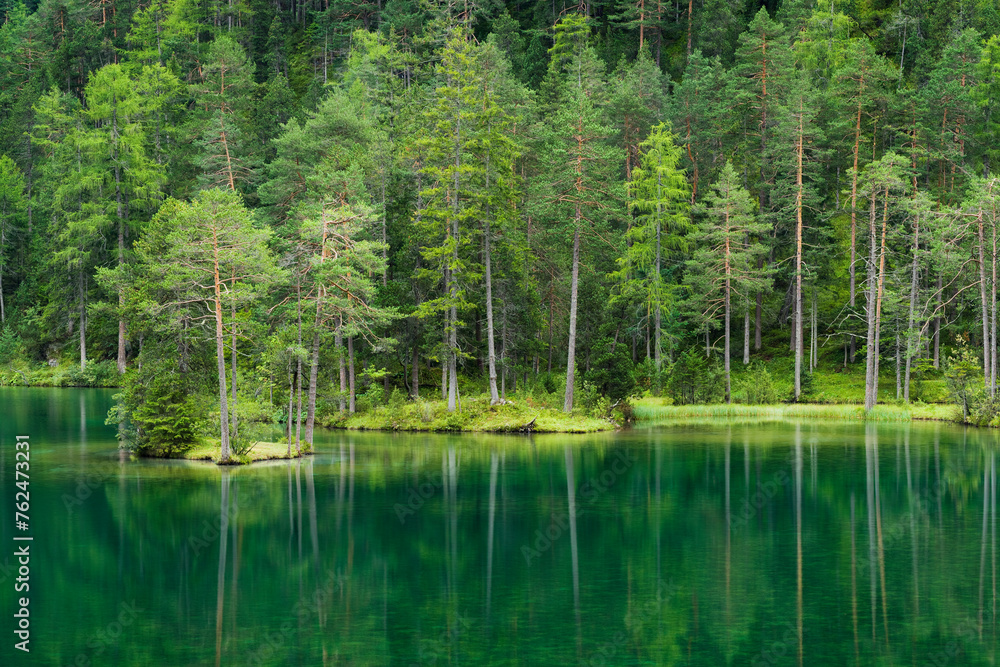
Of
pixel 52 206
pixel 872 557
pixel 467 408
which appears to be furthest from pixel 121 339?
pixel 872 557

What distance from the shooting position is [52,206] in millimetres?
75000

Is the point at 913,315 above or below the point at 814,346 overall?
above

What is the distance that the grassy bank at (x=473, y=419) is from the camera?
45969mm

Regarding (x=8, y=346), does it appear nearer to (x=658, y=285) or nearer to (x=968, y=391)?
(x=658, y=285)

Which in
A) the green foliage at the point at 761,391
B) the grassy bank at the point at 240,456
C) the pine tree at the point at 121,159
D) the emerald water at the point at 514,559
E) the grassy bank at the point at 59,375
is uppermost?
the pine tree at the point at 121,159

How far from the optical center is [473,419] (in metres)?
46.8

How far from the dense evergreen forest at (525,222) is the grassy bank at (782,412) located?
4.91ft

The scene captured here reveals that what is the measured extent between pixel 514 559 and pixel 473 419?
26.2 metres

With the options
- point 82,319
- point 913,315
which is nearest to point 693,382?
point 913,315

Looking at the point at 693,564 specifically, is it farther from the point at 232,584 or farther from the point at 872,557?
the point at 232,584

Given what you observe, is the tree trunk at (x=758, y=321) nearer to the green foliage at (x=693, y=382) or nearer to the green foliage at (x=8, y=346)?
the green foliage at (x=693, y=382)

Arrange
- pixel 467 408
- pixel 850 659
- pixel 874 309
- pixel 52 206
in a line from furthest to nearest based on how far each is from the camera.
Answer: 1. pixel 52 206
2. pixel 874 309
3. pixel 467 408
4. pixel 850 659

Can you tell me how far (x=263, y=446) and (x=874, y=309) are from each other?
36.2 meters

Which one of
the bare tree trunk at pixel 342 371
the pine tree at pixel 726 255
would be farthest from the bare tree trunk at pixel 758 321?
the bare tree trunk at pixel 342 371
